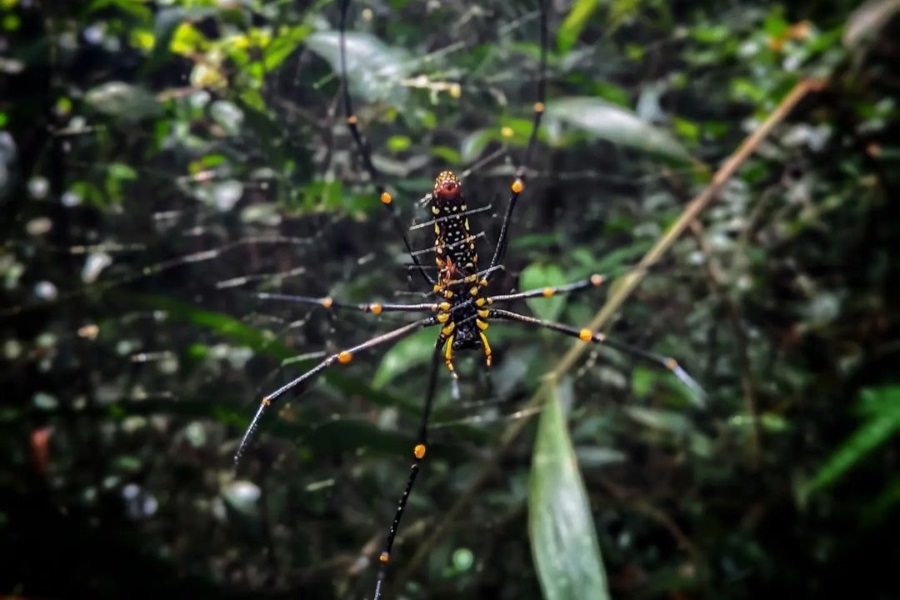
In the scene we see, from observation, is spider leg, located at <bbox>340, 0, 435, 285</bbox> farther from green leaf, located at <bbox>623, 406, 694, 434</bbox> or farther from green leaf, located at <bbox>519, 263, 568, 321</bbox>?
green leaf, located at <bbox>623, 406, 694, 434</bbox>

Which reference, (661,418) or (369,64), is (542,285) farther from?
(661,418)

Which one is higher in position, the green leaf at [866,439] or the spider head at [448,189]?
the spider head at [448,189]

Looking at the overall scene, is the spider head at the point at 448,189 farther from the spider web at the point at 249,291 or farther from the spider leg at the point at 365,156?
the spider web at the point at 249,291

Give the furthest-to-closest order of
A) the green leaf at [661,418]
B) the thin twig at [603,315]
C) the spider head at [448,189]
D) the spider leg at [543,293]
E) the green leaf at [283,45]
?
the green leaf at [661,418] < the thin twig at [603,315] < the green leaf at [283,45] < the spider leg at [543,293] < the spider head at [448,189]

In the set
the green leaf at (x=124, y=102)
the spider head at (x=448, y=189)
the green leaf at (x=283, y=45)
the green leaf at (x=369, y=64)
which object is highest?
the green leaf at (x=283, y=45)

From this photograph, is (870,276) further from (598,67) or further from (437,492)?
(437,492)

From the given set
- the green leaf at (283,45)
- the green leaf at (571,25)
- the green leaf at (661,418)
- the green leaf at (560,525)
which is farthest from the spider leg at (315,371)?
the green leaf at (571,25)

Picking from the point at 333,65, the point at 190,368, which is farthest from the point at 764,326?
the point at 190,368

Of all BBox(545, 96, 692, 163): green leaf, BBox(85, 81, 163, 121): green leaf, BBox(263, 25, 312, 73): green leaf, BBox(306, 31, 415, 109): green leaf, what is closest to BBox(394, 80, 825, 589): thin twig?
BBox(545, 96, 692, 163): green leaf
